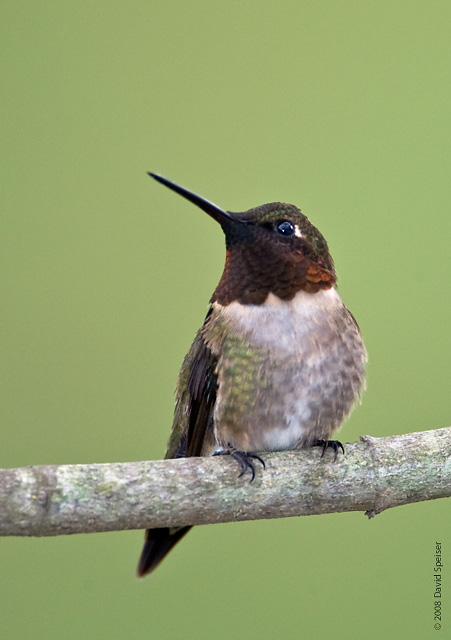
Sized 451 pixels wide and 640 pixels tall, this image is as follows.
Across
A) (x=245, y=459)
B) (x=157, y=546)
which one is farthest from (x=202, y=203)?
(x=157, y=546)

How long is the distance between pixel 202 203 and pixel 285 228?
0.25m

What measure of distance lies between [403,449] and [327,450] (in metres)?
0.19

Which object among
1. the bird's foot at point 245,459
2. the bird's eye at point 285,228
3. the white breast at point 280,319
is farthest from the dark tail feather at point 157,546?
the bird's eye at point 285,228

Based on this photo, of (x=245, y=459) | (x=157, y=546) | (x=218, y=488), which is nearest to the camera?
(x=218, y=488)

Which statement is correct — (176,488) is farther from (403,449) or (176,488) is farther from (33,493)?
(403,449)

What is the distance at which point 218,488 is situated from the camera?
182 centimetres

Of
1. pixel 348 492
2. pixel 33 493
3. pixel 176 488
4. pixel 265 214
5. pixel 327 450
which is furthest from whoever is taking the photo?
pixel 265 214

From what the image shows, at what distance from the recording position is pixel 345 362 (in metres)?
2.17

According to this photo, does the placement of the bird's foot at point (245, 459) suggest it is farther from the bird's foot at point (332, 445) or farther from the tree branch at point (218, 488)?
the bird's foot at point (332, 445)

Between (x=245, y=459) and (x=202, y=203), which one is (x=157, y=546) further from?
(x=202, y=203)

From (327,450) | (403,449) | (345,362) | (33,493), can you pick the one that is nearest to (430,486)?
(403,449)

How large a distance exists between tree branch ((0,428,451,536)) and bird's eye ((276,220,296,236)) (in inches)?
22.9

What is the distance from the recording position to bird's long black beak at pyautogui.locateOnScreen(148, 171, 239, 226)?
200cm

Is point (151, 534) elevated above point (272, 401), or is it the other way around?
point (272, 401)
